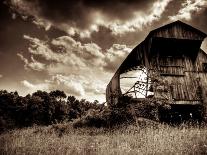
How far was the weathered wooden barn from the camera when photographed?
17.6m

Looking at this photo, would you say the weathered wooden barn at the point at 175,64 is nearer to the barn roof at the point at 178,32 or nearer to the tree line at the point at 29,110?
the barn roof at the point at 178,32

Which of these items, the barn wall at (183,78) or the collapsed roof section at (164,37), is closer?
the barn wall at (183,78)

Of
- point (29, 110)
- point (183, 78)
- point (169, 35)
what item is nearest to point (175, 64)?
point (183, 78)

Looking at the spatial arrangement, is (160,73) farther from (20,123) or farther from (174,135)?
(20,123)

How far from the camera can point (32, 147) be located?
899cm

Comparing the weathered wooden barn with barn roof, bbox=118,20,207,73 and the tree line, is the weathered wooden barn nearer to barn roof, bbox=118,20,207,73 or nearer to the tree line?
barn roof, bbox=118,20,207,73

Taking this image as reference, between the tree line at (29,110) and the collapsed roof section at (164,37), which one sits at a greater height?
the collapsed roof section at (164,37)

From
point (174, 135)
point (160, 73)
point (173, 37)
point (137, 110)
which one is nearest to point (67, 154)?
point (174, 135)

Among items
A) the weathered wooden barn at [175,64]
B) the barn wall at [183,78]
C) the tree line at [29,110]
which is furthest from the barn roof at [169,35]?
the tree line at [29,110]

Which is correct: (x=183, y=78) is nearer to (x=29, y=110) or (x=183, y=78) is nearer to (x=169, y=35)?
(x=169, y=35)

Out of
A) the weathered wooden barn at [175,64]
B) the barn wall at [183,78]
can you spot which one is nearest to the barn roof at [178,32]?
the weathered wooden barn at [175,64]

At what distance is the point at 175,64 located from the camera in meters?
18.7

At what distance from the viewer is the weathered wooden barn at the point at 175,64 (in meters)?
17.6

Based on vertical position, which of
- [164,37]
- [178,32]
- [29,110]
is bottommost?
[29,110]
